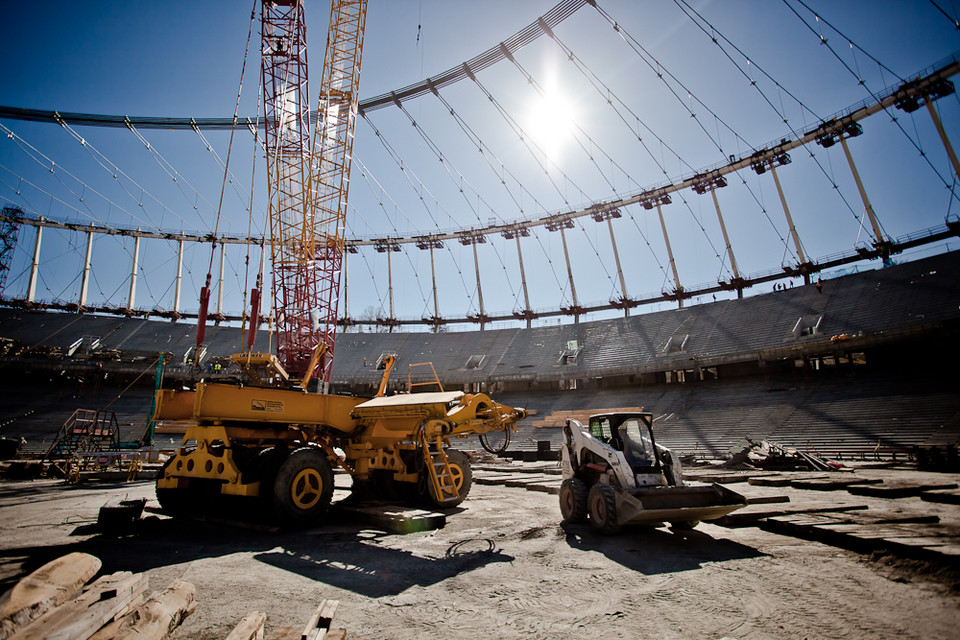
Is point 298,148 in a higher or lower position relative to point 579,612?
higher

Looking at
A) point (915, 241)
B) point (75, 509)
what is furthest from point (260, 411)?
point (915, 241)

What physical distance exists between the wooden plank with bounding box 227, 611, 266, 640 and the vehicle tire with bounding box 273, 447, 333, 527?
485 centimetres

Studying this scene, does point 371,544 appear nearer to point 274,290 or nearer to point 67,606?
point 67,606

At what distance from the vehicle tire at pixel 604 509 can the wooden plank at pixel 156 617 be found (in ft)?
19.9

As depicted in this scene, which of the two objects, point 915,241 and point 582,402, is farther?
point 582,402

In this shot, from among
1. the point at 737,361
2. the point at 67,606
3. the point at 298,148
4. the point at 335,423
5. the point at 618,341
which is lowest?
the point at 67,606

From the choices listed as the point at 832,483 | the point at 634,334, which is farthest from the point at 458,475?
the point at 634,334

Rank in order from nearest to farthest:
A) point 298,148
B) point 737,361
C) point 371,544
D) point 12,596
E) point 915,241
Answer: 1. point 12,596
2. point 371,544
3. point 298,148
4. point 915,241
5. point 737,361

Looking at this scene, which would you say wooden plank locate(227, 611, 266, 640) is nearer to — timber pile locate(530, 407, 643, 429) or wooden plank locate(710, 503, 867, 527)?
wooden plank locate(710, 503, 867, 527)

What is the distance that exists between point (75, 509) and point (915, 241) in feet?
154

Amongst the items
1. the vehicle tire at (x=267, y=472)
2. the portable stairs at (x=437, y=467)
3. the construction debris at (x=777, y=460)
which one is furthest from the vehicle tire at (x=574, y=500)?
the construction debris at (x=777, y=460)

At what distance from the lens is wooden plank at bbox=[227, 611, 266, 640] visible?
11.3 ft

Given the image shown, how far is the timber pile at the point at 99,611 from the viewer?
304 cm

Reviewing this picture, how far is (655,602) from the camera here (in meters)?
4.85
